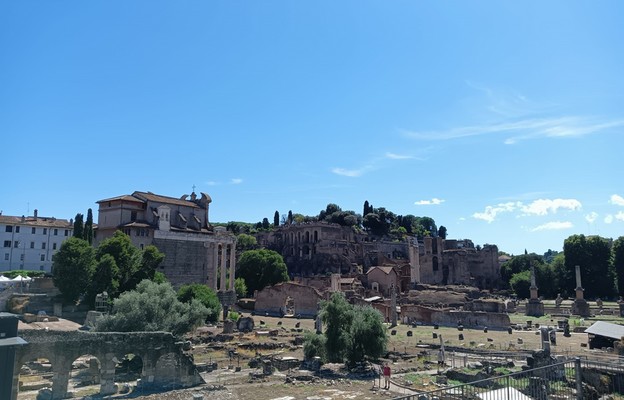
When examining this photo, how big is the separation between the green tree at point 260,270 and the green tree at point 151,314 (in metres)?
42.8

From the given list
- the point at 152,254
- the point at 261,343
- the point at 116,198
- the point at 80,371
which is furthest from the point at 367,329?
the point at 116,198

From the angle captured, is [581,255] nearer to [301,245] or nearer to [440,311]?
[440,311]

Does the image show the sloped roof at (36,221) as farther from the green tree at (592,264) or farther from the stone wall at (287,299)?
the green tree at (592,264)

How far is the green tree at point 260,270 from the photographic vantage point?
2931 inches

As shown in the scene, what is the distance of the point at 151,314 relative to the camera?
91.9ft

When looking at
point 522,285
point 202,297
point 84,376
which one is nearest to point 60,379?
point 84,376

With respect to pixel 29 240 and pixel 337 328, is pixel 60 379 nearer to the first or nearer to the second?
pixel 337 328

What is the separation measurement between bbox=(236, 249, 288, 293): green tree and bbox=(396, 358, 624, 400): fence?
60085 millimetres

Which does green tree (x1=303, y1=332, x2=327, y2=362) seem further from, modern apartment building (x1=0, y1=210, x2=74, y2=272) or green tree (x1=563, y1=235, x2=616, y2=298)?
green tree (x1=563, y1=235, x2=616, y2=298)

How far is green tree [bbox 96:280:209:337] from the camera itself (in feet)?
87.8

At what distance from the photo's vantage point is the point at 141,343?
2203 cm

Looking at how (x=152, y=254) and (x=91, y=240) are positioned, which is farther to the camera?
(x=91, y=240)

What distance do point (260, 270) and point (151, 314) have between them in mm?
47484

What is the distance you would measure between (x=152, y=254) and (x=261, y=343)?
1914 cm
